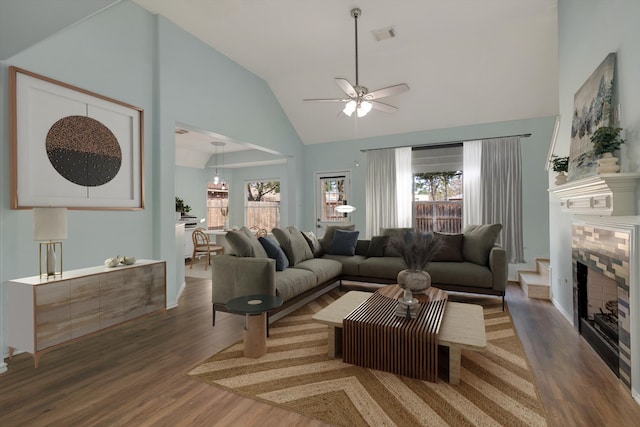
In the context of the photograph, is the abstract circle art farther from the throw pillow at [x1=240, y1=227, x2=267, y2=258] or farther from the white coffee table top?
the white coffee table top

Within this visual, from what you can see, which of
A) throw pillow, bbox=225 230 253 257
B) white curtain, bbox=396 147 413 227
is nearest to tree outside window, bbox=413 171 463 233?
white curtain, bbox=396 147 413 227

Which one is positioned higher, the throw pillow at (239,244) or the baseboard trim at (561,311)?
the throw pillow at (239,244)

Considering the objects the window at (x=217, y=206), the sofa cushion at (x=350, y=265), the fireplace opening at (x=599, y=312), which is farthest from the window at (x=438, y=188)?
the window at (x=217, y=206)

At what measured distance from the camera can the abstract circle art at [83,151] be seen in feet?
9.49

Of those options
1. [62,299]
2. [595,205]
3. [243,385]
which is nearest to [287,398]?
[243,385]

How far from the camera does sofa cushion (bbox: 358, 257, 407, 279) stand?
4328 millimetres

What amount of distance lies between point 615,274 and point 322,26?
3.94 m

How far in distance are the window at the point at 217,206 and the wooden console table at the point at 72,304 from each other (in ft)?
A: 20.8

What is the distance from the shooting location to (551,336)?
117 inches

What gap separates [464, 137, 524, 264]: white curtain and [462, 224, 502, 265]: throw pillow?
48.9 inches

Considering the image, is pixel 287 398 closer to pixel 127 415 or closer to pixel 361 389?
pixel 361 389

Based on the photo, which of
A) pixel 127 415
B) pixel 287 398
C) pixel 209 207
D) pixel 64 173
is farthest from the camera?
pixel 209 207

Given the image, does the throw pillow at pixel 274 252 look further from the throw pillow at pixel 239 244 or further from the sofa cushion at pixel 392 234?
the sofa cushion at pixel 392 234

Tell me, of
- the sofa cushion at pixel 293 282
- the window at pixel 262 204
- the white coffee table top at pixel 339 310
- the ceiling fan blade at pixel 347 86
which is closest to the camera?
the white coffee table top at pixel 339 310
